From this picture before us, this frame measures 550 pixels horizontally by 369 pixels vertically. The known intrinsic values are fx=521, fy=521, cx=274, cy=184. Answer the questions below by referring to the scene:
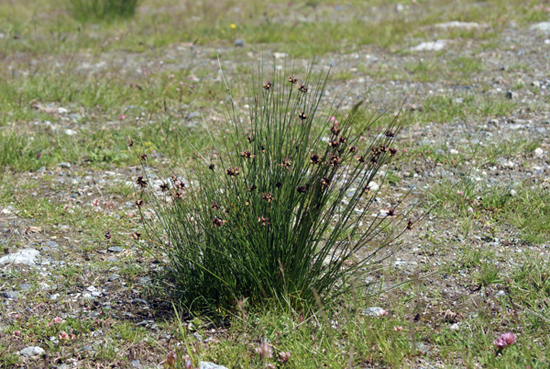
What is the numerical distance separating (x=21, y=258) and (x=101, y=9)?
945cm

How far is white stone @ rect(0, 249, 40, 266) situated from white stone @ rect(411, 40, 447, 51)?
317 inches

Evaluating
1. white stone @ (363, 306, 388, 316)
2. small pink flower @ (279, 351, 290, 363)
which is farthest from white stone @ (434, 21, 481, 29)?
small pink flower @ (279, 351, 290, 363)

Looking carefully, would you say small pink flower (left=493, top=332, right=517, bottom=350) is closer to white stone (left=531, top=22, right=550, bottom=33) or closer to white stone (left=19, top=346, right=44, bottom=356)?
white stone (left=19, top=346, right=44, bottom=356)

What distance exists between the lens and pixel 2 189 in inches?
203

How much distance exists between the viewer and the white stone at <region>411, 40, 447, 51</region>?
9927 mm

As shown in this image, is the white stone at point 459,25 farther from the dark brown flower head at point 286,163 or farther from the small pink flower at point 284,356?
the small pink flower at point 284,356

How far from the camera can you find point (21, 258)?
4.11 meters

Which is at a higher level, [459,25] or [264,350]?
[459,25]

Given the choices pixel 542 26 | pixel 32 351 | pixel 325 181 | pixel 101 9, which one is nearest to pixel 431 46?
pixel 542 26

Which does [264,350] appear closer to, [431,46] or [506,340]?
[506,340]

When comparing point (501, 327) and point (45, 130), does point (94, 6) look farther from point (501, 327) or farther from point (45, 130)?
point (501, 327)

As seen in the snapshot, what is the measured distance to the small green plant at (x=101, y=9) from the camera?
12.0 m

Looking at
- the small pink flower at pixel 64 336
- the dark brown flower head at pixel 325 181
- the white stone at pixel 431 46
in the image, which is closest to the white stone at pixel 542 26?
the white stone at pixel 431 46

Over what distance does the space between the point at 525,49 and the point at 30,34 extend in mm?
9844
